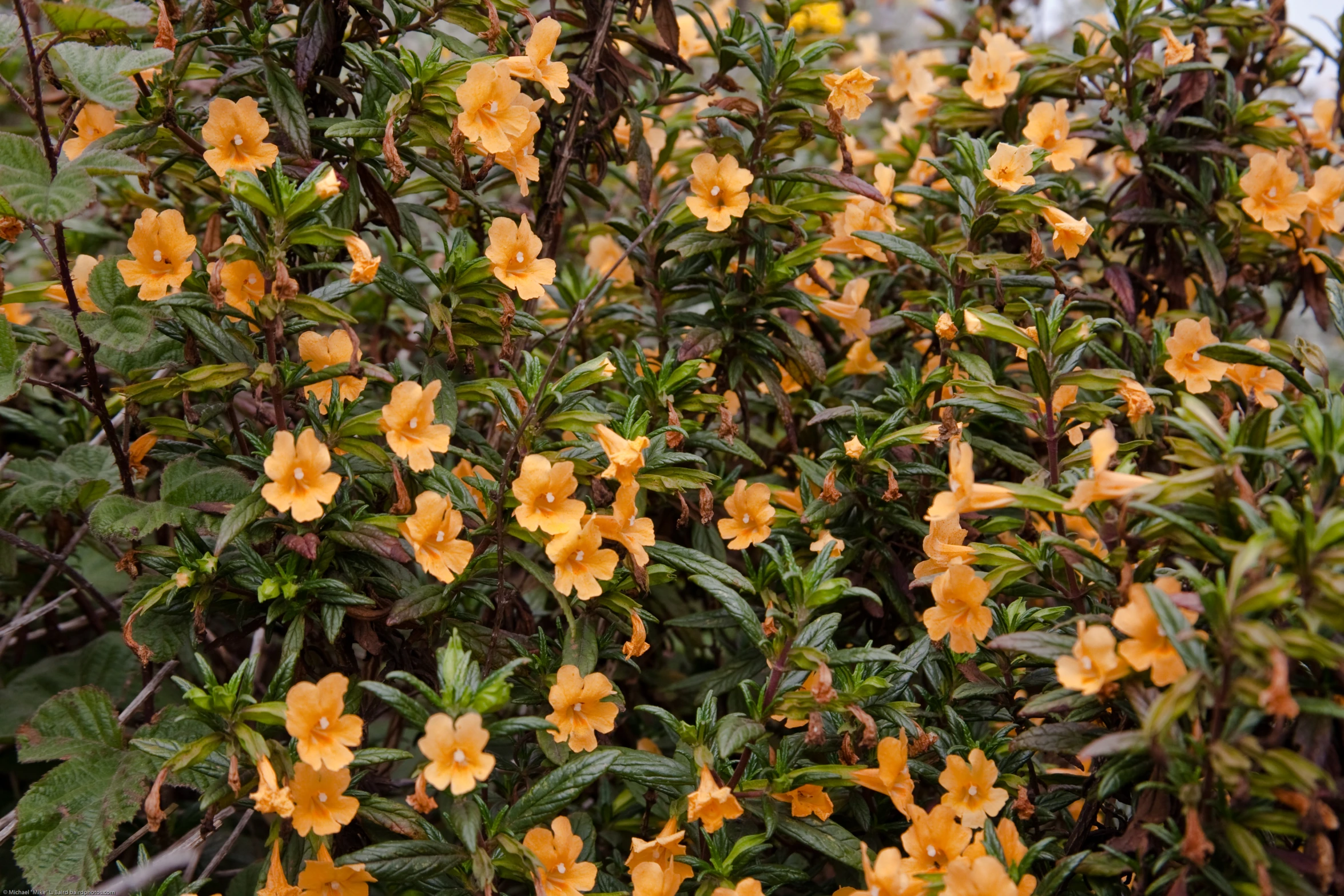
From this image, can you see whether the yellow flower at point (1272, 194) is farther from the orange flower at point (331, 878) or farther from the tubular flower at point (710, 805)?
the orange flower at point (331, 878)

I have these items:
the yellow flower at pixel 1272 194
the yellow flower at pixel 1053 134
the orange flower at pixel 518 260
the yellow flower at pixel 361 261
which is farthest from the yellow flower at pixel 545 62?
the yellow flower at pixel 1272 194

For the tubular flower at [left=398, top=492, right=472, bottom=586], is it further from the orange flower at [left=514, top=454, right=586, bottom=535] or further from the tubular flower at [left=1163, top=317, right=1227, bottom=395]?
the tubular flower at [left=1163, top=317, right=1227, bottom=395]

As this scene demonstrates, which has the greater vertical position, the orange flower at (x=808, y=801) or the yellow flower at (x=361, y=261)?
the yellow flower at (x=361, y=261)

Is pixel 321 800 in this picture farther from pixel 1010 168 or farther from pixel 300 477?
pixel 1010 168

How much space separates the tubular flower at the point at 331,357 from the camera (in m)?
1.61

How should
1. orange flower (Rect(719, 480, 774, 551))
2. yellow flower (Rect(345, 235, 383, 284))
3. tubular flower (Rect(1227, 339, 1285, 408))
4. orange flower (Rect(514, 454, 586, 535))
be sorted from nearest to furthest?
1. orange flower (Rect(514, 454, 586, 535))
2. yellow flower (Rect(345, 235, 383, 284))
3. orange flower (Rect(719, 480, 774, 551))
4. tubular flower (Rect(1227, 339, 1285, 408))

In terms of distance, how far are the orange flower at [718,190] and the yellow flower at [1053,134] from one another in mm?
680

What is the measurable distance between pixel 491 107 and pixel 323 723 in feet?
3.37

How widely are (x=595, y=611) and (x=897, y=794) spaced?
588mm

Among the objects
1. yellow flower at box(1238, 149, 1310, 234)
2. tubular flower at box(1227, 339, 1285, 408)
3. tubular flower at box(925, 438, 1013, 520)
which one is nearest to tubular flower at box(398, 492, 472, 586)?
tubular flower at box(925, 438, 1013, 520)

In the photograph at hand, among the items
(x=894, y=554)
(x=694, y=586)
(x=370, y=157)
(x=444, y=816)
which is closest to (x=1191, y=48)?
(x=894, y=554)

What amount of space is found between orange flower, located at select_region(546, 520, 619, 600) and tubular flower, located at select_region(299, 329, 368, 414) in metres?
0.46

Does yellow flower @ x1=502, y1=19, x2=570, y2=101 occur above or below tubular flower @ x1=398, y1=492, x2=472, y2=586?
above

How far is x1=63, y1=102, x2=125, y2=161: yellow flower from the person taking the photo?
1.77 m
